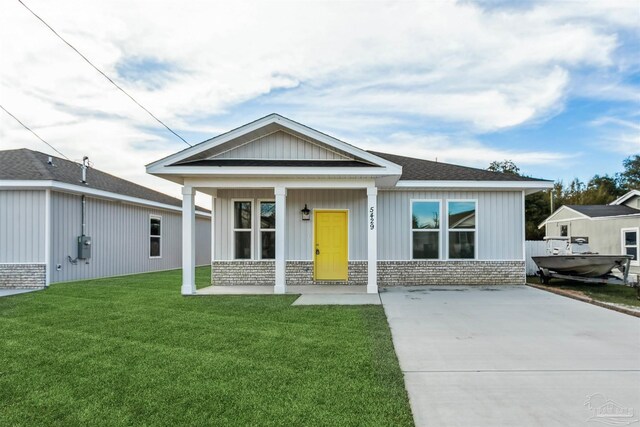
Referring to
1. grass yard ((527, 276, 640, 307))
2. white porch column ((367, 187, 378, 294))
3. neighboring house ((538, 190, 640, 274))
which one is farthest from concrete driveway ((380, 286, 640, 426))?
neighboring house ((538, 190, 640, 274))

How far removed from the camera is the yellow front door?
1116 centimetres

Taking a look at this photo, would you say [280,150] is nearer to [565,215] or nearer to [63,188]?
[63,188]

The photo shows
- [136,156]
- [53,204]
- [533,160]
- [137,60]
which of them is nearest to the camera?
[53,204]

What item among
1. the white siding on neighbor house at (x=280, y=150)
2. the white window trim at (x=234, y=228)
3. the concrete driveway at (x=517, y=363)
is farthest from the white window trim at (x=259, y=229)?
the concrete driveway at (x=517, y=363)

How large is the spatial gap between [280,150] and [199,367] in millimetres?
6358

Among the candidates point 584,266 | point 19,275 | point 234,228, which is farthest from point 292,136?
point 584,266

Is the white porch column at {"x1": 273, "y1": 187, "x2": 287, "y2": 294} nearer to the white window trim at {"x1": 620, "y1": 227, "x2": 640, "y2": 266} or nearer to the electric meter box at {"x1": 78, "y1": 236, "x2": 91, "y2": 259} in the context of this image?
the electric meter box at {"x1": 78, "y1": 236, "x2": 91, "y2": 259}

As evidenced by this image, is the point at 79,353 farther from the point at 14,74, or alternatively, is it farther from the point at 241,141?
the point at 14,74

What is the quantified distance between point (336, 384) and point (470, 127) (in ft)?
59.8

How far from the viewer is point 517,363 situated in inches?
174

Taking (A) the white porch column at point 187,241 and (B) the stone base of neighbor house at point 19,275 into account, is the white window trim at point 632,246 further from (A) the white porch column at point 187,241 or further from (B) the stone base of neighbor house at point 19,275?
(B) the stone base of neighbor house at point 19,275

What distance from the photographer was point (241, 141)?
954 cm

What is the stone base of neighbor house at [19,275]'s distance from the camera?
1083 cm

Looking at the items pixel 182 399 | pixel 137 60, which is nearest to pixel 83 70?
pixel 137 60
